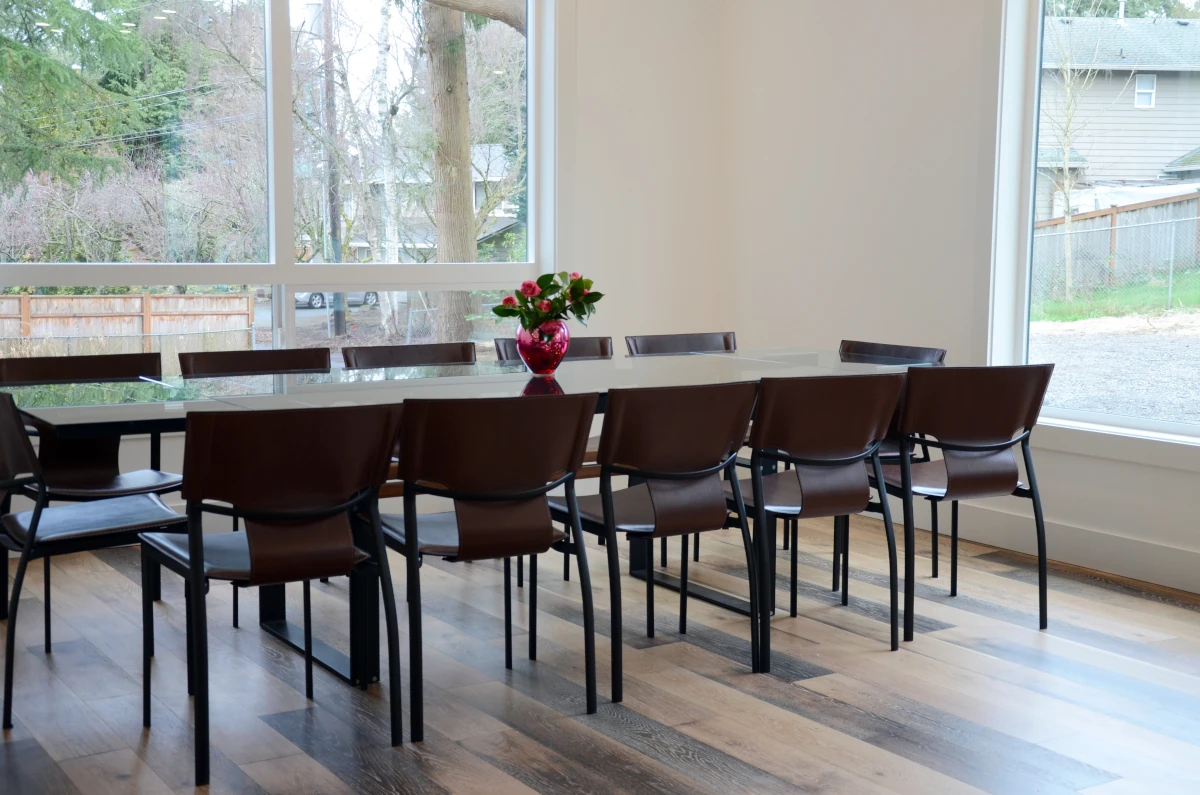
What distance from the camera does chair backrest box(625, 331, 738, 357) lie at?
5230 mm

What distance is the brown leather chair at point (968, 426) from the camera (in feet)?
12.6

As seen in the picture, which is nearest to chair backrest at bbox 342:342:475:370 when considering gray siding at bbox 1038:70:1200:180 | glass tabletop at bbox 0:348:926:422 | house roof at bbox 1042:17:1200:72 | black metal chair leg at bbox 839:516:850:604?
glass tabletop at bbox 0:348:926:422

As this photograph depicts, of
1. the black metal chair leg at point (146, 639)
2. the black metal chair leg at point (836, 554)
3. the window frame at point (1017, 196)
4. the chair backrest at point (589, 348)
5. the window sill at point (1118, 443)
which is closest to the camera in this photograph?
the black metal chair leg at point (146, 639)

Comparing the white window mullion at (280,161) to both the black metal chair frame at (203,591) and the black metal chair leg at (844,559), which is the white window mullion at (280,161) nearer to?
the black metal chair frame at (203,591)

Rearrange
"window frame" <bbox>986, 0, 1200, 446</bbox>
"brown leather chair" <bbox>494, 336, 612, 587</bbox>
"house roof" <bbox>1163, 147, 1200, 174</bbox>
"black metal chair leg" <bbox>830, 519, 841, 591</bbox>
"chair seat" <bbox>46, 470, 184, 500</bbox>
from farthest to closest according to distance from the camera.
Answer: "window frame" <bbox>986, 0, 1200, 446</bbox>
"brown leather chair" <bbox>494, 336, 612, 587</bbox>
"house roof" <bbox>1163, 147, 1200, 174</bbox>
"black metal chair leg" <bbox>830, 519, 841, 591</bbox>
"chair seat" <bbox>46, 470, 184, 500</bbox>

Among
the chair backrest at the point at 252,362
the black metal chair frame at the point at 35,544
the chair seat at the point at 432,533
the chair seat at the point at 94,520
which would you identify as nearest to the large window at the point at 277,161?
the chair backrest at the point at 252,362

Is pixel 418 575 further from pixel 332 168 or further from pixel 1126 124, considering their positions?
pixel 1126 124

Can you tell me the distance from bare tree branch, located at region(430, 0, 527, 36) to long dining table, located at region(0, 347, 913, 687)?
225cm

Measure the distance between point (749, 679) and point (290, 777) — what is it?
1.38 m

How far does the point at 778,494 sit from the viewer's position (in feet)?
12.5

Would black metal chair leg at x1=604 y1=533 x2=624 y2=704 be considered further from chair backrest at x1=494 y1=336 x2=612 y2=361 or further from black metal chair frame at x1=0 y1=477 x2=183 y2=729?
chair backrest at x1=494 y1=336 x2=612 y2=361

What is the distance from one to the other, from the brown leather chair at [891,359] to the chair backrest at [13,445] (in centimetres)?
276

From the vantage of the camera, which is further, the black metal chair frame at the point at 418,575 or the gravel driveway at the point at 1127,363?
the gravel driveway at the point at 1127,363

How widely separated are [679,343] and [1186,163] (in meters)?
2.19
